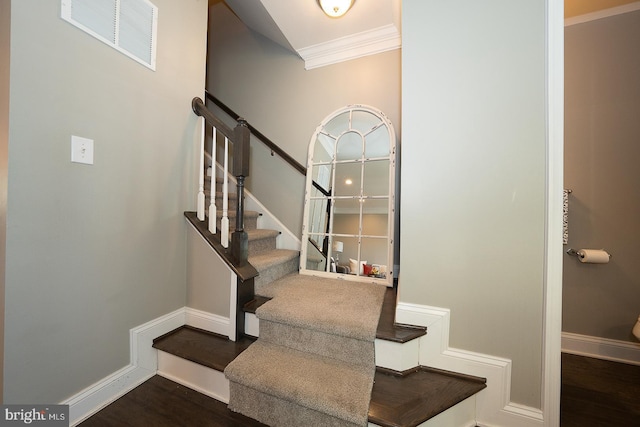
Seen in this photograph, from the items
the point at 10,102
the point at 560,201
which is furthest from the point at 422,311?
the point at 10,102

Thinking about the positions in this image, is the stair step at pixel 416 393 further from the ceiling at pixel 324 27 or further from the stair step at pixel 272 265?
the ceiling at pixel 324 27

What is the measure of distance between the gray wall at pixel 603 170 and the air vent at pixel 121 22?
2923 mm

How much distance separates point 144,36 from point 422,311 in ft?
7.17

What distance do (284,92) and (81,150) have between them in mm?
1860

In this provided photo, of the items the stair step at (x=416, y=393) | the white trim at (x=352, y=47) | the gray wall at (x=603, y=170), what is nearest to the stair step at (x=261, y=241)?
the stair step at (x=416, y=393)

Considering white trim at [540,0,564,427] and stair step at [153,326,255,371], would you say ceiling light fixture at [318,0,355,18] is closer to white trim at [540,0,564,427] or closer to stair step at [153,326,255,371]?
white trim at [540,0,564,427]

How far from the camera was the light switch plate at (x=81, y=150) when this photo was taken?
3.36 feet

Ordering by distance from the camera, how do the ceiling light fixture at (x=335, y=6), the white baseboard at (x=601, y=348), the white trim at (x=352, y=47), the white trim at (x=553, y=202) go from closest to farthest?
the white trim at (x=553, y=202) → the white baseboard at (x=601, y=348) → the ceiling light fixture at (x=335, y=6) → the white trim at (x=352, y=47)

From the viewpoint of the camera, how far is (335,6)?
1711 millimetres

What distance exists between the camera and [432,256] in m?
1.14

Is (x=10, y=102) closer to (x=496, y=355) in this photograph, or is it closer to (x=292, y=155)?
(x=292, y=155)

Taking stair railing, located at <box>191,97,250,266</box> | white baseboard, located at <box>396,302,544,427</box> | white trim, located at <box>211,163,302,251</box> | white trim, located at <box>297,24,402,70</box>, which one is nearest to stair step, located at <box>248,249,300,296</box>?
white trim, located at <box>211,163,302,251</box>

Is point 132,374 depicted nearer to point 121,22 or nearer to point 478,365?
point 478,365
